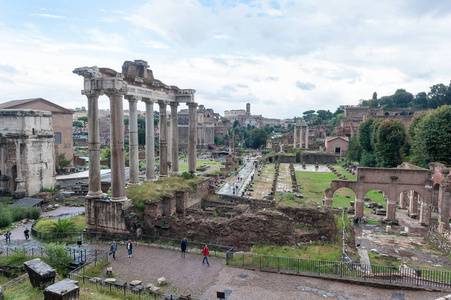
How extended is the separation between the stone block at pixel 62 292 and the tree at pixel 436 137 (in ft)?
127

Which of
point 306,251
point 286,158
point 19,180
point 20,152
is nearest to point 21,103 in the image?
point 20,152

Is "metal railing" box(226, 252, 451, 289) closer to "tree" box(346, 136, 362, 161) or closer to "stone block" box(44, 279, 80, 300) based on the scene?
"stone block" box(44, 279, 80, 300)

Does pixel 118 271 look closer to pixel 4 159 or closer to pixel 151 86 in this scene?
pixel 151 86

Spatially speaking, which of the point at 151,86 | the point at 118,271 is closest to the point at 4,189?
the point at 151,86

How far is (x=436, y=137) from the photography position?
117ft

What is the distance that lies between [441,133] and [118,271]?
3679cm

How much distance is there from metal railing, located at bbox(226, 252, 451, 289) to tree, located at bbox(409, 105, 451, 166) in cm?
2639

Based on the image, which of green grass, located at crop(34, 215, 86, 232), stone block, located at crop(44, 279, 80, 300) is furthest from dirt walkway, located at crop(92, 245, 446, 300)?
green grass, located at crop(34, 215, 86, 232)

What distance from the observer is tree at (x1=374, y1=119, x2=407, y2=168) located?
45812 mm

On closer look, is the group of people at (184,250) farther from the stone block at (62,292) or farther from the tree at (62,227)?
the tree at (62,227)

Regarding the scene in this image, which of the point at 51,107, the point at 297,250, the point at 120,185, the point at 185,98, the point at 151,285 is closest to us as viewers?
the point at 151,285

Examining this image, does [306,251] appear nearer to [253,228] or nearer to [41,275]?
[253,228]

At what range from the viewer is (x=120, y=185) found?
17.5 metres

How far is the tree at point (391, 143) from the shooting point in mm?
45812
